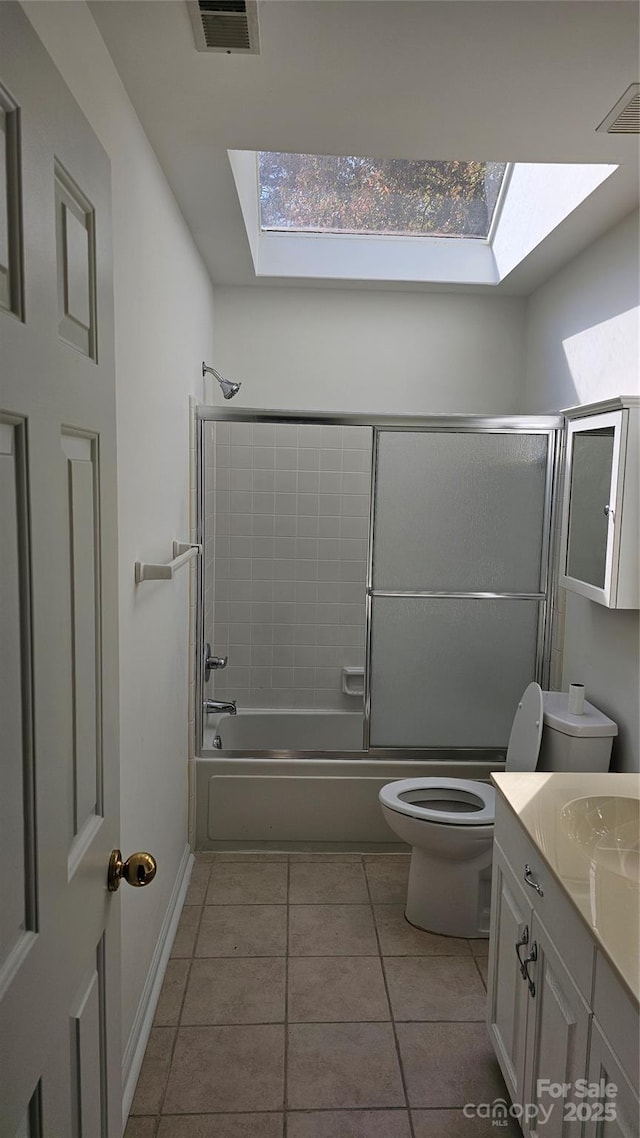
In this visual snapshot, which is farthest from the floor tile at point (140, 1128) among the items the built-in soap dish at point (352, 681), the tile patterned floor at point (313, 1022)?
the built-in soap dish at point (352, 681)

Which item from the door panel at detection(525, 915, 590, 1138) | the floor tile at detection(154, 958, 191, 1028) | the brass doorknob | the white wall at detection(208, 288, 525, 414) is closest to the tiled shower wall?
the white wall at detection(208, 288, 525, 414)

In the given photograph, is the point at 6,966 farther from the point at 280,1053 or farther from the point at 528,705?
the point at 528,705

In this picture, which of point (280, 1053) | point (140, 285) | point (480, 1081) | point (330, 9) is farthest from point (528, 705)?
point (330, 9)

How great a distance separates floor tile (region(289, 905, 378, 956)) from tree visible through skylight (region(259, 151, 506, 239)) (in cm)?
290

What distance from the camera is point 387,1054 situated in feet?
Result: 7.15

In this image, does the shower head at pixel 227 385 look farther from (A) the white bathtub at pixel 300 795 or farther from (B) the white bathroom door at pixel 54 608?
(B) the white bathroom door at pixel 54 608

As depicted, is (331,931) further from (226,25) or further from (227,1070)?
(226,25)

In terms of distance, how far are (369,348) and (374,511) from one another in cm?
105

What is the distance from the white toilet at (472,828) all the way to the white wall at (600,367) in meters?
0.11

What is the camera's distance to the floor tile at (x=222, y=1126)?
74.2 inches

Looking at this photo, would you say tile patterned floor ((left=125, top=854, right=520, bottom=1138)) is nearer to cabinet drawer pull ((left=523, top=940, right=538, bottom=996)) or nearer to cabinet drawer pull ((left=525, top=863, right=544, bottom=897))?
cabinet drawer pull ((left=523, top=940, right=538, bottom=996))

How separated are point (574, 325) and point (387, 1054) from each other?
269 centimetres

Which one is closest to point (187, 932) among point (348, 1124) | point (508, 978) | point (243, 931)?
point (243, 931)

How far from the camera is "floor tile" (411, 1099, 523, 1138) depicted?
1896mm
